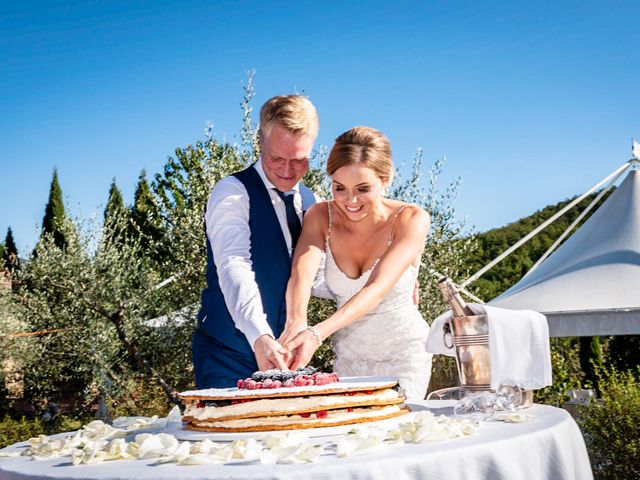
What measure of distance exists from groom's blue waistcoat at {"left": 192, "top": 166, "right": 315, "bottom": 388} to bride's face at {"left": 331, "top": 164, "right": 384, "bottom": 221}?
324 millimetres

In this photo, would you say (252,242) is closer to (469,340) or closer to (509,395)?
(469,340)

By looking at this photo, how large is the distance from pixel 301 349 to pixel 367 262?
0.92 metres

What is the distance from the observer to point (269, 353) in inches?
90.7

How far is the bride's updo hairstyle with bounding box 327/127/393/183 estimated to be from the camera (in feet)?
9.31

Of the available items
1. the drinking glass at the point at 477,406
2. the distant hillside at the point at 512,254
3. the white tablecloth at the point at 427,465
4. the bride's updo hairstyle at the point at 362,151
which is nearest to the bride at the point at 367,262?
the bride's updo hairstyle at the point at 362,151

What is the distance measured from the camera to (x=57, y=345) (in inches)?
456

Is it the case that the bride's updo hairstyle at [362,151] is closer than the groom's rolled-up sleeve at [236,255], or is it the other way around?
the groom's rolled-up sleeve at [236,255]

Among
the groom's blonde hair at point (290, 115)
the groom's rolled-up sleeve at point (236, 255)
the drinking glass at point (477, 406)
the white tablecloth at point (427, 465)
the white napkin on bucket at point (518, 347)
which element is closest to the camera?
the white tablecloth at point (427, 465)

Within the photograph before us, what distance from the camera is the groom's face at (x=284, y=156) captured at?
2.97m

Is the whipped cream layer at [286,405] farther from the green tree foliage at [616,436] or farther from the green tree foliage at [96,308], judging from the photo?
the green tree foliage at [96,308]

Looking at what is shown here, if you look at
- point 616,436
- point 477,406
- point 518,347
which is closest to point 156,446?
point 477,406

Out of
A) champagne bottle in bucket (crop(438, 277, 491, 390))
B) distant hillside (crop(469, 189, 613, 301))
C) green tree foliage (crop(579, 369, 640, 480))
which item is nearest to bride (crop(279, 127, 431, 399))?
champagne bottle in bucket (crop(438, 277, 491, 390))

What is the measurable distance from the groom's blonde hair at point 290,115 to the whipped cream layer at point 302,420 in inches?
55.0

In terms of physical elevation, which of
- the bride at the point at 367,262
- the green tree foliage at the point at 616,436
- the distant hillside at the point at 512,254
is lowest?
the green tree foliage at the point at 616,436
